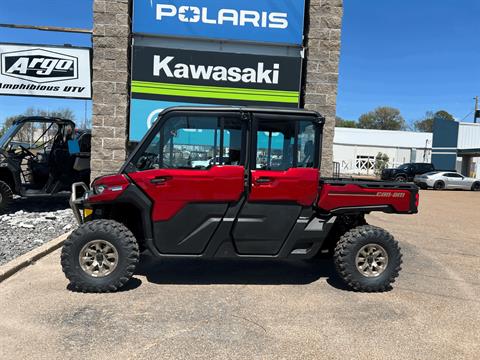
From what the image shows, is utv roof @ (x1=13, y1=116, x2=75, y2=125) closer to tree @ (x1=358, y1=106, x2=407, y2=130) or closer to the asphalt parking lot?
the asphalt parking lot

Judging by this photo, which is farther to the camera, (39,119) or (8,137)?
(39,119)

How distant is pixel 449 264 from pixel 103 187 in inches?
209

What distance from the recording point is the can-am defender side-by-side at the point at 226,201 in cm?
457

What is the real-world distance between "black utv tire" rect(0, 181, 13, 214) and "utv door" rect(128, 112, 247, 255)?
5.66 metres

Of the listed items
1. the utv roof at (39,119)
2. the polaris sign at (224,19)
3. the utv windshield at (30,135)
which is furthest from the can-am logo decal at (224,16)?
the utv windshield at (30,135)

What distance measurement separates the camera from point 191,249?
15.5ft

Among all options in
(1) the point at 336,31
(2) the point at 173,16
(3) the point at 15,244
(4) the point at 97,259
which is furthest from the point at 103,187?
(1) the point at 336,31

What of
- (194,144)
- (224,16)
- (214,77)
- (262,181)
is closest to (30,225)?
(214,77)

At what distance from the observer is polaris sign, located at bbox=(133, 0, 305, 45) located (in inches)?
340

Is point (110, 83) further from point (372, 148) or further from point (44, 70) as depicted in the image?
point (372, 148)

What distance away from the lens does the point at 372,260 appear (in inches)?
195

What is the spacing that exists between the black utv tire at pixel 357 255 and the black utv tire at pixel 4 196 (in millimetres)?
7217

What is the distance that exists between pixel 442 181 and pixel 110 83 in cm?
2429

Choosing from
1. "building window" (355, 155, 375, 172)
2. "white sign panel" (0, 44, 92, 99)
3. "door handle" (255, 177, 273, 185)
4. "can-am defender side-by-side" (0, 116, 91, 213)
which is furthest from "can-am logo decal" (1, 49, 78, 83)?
"building window" (355, 155, 375, 172)
